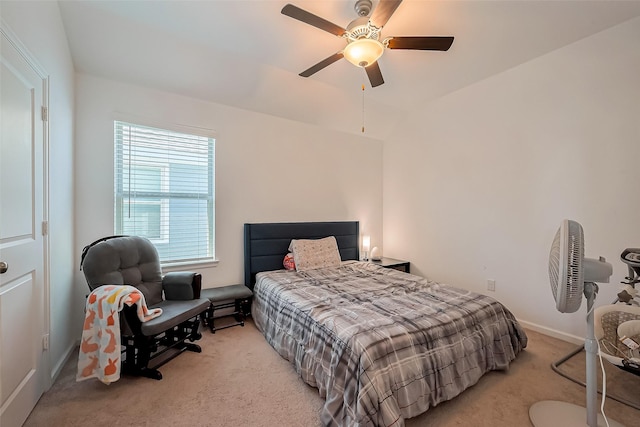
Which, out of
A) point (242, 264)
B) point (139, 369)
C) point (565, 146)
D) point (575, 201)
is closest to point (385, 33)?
point (565, 146)

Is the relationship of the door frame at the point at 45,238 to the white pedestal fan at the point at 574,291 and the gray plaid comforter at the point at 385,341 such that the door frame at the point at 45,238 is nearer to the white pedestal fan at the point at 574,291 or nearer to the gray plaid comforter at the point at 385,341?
the gray plaid comforter at the point at 385,341

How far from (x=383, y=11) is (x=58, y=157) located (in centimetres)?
262

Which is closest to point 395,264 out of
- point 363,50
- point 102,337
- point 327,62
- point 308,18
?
point 327,62

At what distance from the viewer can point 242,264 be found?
353 centimetres

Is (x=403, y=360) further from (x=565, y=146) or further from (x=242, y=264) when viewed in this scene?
(x=565, y=146)

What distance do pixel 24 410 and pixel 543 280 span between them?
4319 mm

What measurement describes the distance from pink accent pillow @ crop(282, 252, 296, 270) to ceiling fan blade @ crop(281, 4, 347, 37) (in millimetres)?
2468

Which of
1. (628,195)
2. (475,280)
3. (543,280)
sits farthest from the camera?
(475,280)

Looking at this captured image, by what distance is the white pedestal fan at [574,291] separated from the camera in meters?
1.47

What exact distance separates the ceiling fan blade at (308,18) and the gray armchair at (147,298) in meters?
2.29

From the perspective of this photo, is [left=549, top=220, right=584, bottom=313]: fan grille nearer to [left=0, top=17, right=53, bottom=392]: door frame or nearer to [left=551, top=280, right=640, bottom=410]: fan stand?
[left=551, top=280, right=640, bottom=410]: fan stand

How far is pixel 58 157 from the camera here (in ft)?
7.19

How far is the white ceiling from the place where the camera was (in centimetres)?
223

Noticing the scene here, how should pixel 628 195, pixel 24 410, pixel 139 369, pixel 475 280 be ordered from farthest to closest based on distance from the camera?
1. pixel 475 280
2. pixel 628 195
3. pixel 139 369
4. pixel 24 410
